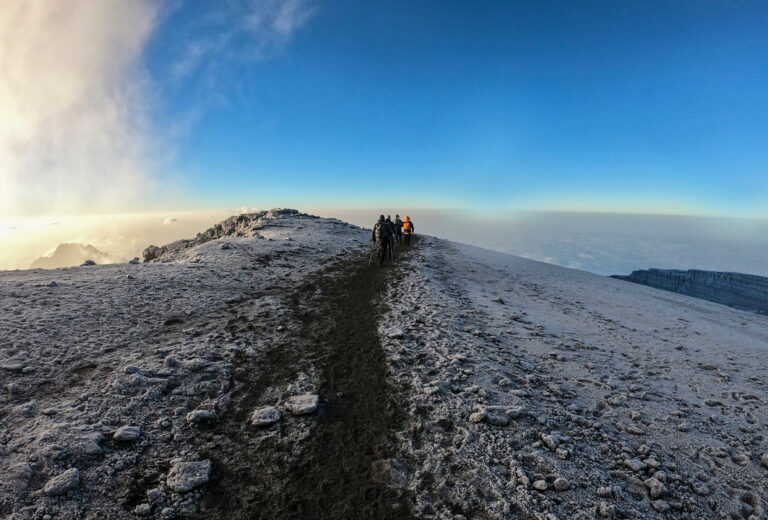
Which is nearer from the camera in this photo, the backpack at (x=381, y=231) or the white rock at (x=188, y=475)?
the white rock at (x=188, y=475)

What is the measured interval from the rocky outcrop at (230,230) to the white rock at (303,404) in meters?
23.8

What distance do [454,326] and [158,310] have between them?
9017mm

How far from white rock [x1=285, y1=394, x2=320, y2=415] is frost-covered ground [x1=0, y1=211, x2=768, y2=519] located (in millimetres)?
60

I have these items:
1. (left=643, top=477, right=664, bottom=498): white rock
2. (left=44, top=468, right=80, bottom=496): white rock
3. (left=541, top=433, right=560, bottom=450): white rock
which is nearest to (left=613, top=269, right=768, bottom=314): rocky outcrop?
(left=541, top=433, right=560, bottom=450): white rock

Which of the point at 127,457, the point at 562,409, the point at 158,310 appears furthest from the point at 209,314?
the point at 562,409

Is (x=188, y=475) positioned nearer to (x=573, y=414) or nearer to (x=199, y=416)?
(x=199, y=416)

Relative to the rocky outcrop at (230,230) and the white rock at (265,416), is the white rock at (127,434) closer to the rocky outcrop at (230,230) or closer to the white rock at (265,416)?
the white rock at (265,416)

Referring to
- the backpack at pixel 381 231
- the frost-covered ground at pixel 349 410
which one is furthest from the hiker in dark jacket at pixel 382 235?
the frost-covered ground at pixel 349 410

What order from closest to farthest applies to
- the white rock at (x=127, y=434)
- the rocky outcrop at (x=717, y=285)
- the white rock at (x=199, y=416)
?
the white rock at (x=127, y=434) → the white rock at (x=199, y=416) → the rocky outcrop at (x=717, y=285)

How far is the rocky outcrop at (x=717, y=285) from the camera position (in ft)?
142

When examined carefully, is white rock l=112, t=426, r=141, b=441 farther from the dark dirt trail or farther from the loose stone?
the loose stone

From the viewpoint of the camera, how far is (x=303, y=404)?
605 centimetres

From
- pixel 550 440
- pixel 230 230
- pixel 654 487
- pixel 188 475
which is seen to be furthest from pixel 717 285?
pixel 188 475

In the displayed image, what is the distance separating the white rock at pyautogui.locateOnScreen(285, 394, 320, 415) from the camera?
5.91m
